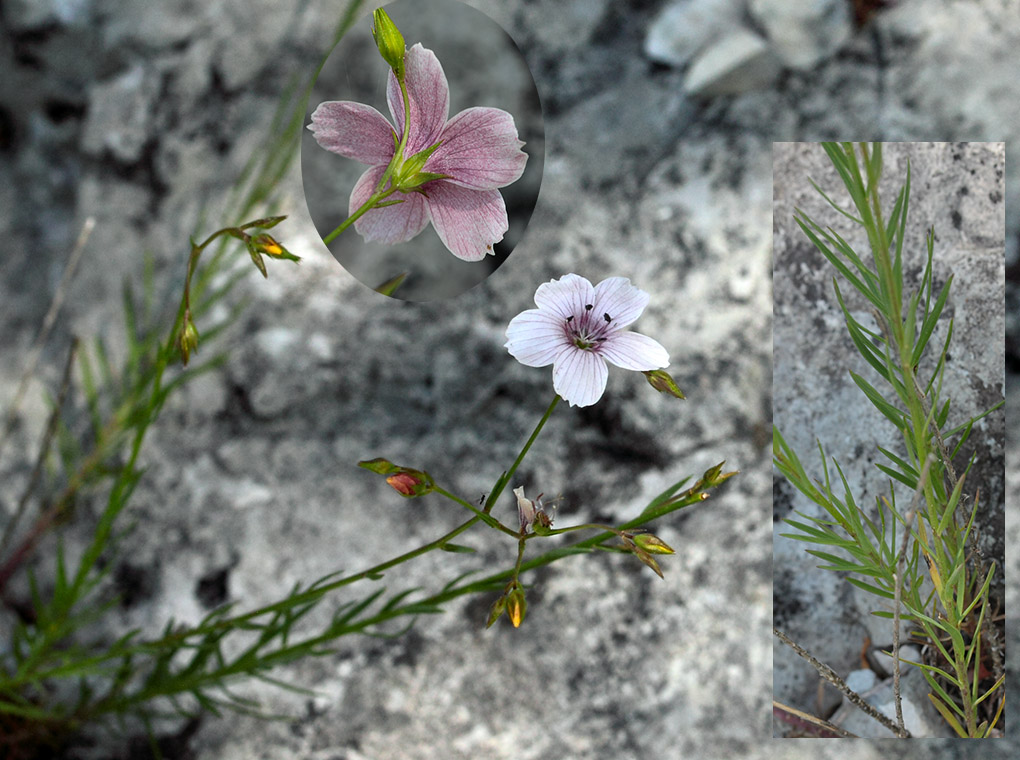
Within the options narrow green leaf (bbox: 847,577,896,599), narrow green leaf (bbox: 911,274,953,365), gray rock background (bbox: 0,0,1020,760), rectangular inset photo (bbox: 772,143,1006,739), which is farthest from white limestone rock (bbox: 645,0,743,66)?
narrow green leaf (bbox: 847,577,896,599)

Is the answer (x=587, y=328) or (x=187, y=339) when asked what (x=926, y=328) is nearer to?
(x=587, y=328)

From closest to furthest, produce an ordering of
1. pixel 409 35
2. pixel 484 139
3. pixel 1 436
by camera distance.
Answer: pixel 484 139 → pixel 409 35 → pixel 1 436

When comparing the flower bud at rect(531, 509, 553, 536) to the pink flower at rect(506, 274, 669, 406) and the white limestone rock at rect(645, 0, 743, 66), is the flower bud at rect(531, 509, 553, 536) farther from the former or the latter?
the white limestone rock at rect(645, 0, 743, 66)

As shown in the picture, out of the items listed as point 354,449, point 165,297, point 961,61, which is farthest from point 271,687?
point 961,61

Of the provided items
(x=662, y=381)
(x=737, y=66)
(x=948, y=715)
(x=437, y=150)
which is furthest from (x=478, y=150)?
(x=948, y=715)

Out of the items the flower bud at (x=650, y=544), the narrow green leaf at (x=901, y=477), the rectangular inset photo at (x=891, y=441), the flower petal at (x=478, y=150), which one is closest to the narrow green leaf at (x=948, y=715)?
the rectangular inset photo at (x=891, y=441)

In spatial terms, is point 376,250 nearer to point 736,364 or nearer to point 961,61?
point 736,364

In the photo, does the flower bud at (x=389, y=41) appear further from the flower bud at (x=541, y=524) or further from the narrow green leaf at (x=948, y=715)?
the narrow green leaf at (x=948, y=715)
